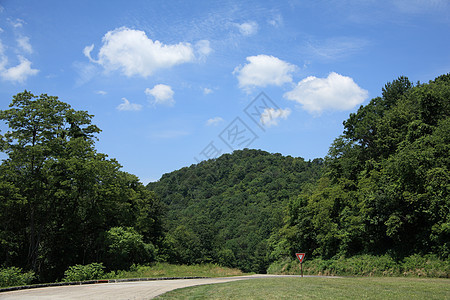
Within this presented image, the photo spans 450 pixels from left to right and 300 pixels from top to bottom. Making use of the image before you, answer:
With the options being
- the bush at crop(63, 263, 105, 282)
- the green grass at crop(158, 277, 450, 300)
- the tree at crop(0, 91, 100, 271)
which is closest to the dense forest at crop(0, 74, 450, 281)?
the tree at crop(0, 91, 100, 271)

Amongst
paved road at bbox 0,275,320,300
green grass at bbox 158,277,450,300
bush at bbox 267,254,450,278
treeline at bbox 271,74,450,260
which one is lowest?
bush at bbox 267,254,450,278

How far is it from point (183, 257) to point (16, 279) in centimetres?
6776

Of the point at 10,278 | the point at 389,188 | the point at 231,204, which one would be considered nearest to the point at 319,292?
the point at 10,278

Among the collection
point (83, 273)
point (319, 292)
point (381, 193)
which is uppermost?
point (381, 193)

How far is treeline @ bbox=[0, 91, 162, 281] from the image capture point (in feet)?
104

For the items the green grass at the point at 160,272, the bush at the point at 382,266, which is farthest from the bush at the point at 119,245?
the bush at the point at 382,266

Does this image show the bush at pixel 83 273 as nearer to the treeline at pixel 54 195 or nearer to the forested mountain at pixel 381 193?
the treeline at pixel 54 195

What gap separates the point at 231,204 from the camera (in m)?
138

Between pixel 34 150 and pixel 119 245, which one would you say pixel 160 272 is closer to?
pixel 119 245

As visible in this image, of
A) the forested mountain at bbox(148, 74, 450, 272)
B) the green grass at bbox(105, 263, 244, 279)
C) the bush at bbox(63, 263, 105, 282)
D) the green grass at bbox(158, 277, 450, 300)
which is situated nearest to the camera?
the green grass at bbox(158, 277, 450, 300)

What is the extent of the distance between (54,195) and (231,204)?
108m

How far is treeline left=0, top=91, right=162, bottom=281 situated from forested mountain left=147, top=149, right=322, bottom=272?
120 feet

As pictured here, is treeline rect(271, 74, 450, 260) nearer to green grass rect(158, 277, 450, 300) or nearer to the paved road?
green grass rect(158, 277, 450, 300)

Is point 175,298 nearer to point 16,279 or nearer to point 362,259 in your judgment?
point 16,279
